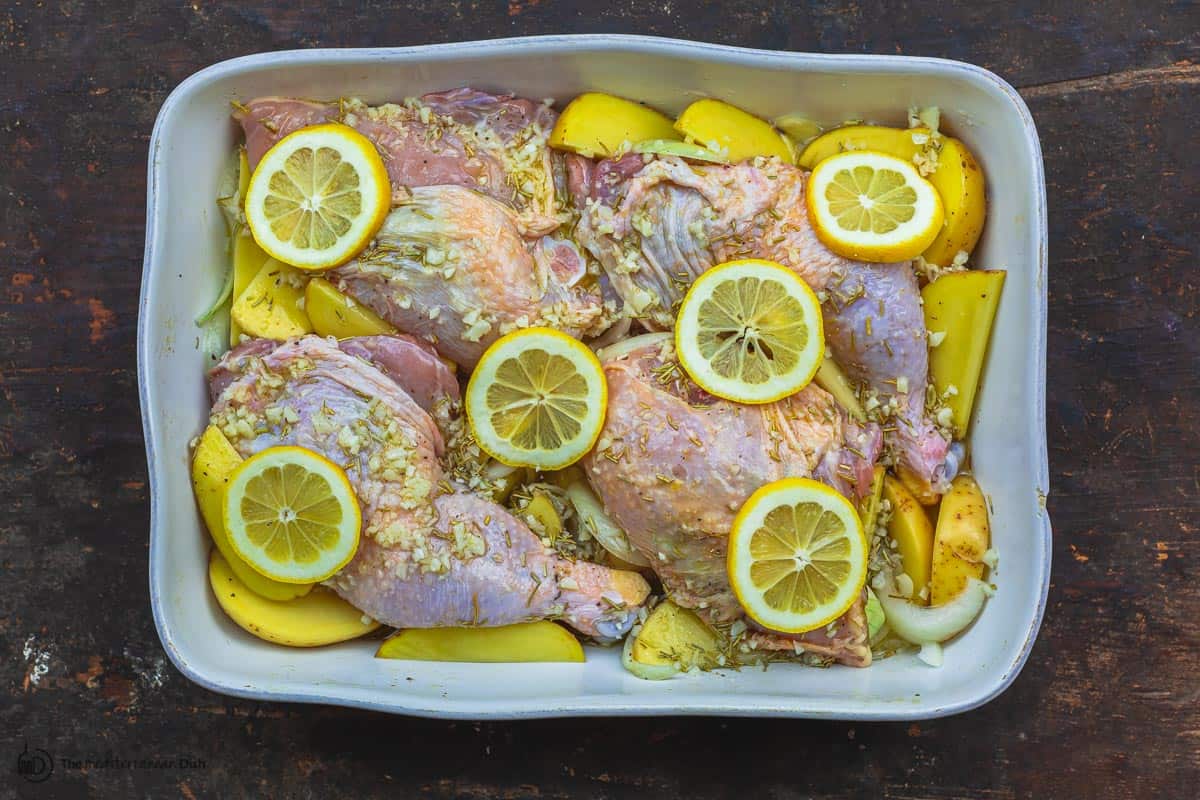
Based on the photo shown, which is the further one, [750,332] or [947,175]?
[947,175]

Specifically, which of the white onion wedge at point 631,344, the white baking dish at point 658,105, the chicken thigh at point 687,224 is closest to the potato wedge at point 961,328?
the white baking dish at point 658,105

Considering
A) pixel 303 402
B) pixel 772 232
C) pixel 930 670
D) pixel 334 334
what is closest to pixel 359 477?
pixel 303 402

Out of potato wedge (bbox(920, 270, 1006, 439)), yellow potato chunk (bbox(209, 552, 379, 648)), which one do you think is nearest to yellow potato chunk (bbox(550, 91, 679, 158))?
potato wedge (bbox(920, 270, 1006, 439))

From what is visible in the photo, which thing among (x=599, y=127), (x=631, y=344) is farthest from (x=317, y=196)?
(x=631, y=344)

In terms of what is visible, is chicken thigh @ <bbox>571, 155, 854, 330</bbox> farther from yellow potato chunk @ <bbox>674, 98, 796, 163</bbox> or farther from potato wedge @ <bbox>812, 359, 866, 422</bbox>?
potato wedge @ <bbox>812, 359, 866, 422</bbox>

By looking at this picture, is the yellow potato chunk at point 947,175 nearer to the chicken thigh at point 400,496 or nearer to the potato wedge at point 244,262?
the chicken thigh at point 400,496

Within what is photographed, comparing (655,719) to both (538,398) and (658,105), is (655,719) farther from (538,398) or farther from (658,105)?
(658,105)
